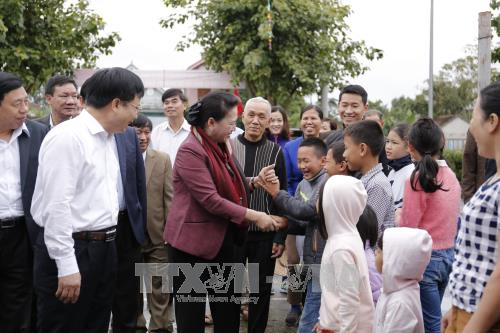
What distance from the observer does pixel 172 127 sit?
20.9 feet

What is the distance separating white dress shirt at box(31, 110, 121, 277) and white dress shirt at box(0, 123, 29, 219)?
63 centimetres

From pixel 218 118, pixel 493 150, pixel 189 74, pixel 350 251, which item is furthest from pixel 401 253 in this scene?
pixel 189 74

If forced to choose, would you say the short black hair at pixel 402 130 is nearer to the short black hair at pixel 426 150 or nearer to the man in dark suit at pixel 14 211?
the short black hair at pixel 426 150

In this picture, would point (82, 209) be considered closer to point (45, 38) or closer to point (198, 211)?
point (198, 211)

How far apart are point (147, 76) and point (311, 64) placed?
4.19 meters

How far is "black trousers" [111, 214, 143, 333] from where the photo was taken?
441 cm

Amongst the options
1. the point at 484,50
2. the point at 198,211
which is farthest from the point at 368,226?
the point at 484,50

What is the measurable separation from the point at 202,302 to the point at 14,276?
1201mm

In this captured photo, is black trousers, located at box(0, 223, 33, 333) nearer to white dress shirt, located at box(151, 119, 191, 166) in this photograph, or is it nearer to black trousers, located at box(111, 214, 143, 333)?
black trousers, located at box(111, 214, 143, 333)

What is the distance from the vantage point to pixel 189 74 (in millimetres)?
14766

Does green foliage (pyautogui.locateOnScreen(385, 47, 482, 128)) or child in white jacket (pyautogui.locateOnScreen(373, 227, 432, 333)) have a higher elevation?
green foliage (pyautogui.locateOnScreen(385, 47, 482, 128))

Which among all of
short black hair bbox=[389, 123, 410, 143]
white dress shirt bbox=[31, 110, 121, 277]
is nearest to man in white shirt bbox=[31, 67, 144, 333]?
white dress shirt bbox=[31, 110, 121, 277]

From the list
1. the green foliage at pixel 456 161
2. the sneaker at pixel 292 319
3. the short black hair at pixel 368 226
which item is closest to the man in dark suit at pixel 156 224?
the sneaker at pixel 292 319

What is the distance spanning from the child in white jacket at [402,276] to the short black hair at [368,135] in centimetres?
96
